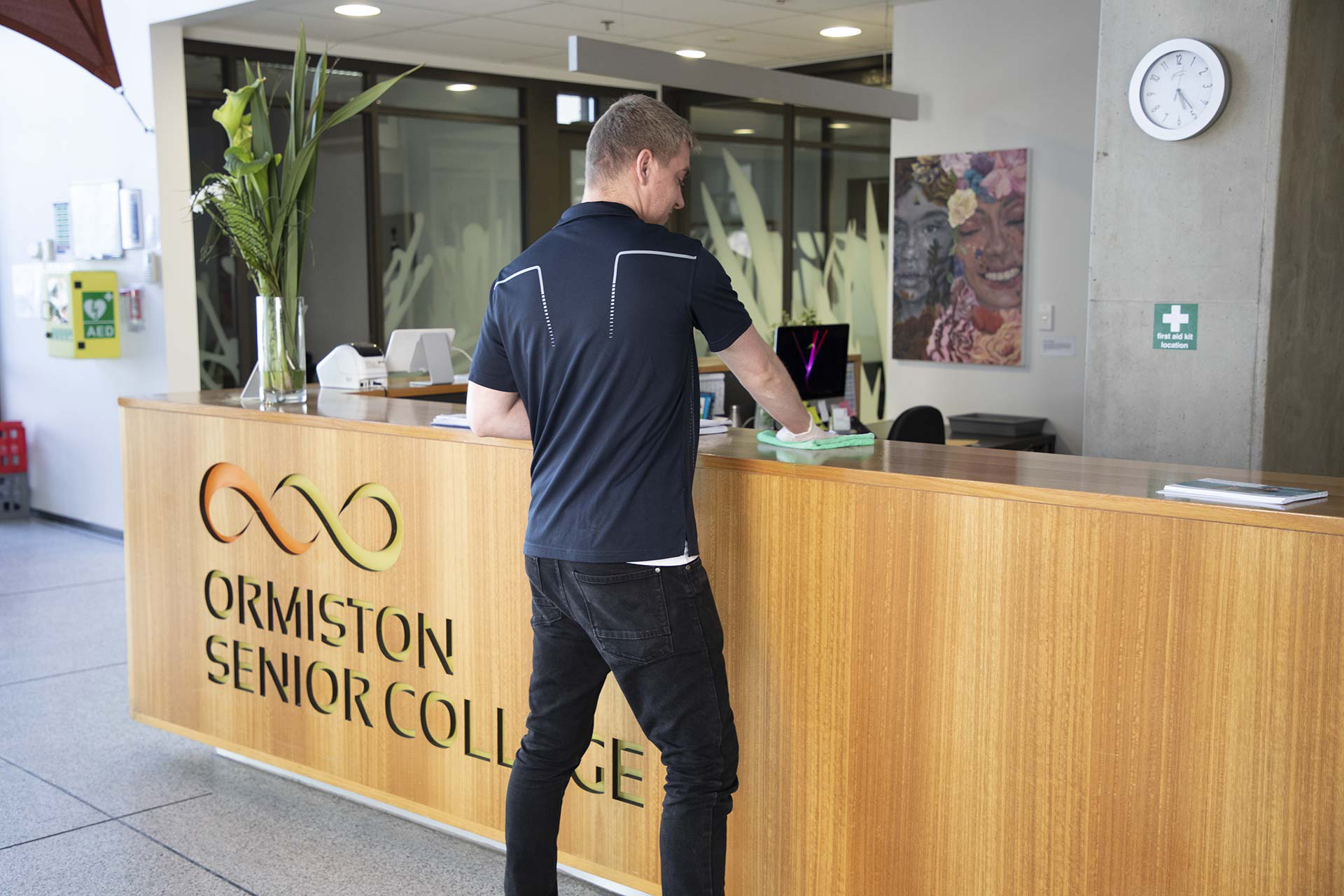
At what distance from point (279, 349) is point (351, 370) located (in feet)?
2.65

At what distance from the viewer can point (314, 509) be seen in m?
3.46

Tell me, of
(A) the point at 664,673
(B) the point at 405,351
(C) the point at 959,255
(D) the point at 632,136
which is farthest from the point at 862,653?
(C) the point at 959,255

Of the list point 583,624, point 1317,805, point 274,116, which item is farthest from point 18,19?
point 1317,805

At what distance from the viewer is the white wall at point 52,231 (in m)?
6.72

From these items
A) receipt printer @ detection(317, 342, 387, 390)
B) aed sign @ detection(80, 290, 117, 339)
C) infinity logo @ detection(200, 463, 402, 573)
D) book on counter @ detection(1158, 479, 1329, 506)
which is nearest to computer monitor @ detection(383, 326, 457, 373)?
receipt printer @ detection(317, 342, 387, 390)

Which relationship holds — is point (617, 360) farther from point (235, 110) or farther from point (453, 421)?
point (235, 110)

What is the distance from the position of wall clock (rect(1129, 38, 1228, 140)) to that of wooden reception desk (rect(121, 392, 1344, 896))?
1806 mm

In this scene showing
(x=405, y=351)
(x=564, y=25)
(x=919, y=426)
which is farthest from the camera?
(x=564, y=25)

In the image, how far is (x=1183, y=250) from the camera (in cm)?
398

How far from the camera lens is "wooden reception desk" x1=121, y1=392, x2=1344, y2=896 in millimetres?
2037

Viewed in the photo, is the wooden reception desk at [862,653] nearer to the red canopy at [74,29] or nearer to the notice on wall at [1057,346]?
the red canopy at [74,29]

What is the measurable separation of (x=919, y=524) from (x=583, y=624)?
650 millimetres

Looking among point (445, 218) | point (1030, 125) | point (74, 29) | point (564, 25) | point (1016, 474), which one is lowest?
point (1016, 474)

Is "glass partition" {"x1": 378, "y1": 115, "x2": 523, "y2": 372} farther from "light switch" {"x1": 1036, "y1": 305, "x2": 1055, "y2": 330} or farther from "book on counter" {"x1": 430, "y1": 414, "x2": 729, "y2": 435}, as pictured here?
"book on counter" {"x1": 430, "y1": 414, "x2": 729, "y2": 435}
